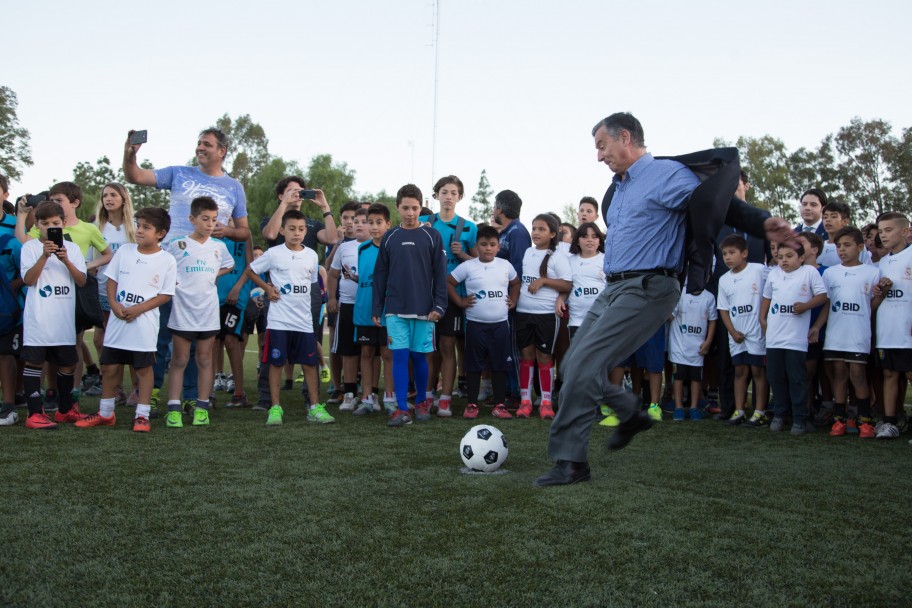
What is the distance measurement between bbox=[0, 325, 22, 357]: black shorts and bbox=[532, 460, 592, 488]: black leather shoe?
482 centimetres

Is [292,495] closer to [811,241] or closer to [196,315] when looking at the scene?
[196,315]

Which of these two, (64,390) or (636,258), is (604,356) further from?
(64,390)

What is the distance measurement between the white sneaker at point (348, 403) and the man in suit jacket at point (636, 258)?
3.87 m

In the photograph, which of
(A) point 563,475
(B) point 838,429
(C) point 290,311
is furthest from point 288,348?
(B) point 838,429

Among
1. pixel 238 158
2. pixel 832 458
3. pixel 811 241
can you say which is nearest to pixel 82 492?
pixel 832 458

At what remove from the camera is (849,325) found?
693 centimetres

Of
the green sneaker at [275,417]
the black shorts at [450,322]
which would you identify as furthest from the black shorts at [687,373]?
the green sneaker at [275,417]

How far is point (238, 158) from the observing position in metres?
65.7

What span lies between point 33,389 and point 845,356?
7.11 m

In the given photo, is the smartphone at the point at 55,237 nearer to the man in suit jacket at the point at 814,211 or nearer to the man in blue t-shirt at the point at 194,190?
the man in blue t-shirt at the point at 194,190

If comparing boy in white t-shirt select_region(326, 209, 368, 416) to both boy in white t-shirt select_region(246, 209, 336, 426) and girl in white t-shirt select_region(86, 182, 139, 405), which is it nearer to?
boy in white t-shirt select_region(246, 209, 336, 426)

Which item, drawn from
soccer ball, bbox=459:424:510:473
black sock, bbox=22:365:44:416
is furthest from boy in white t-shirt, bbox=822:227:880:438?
black sock, bbox=22:365:44:416

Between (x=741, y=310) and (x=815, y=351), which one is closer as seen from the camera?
(x=815, y=351)

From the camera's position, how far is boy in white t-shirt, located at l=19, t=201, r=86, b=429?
6211 millimetres
